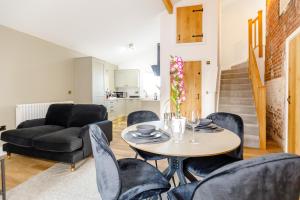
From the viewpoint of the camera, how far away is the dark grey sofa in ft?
8.21

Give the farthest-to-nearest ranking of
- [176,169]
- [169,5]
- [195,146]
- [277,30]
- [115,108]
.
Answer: [115,108], [169,5], [277,30], [176,169], [195,146]

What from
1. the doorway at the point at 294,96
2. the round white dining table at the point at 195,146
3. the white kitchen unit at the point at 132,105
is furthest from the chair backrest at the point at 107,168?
the white kitchen unit at the point at 132,105

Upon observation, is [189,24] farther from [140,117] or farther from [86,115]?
[86,115]

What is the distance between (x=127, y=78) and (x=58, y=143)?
4.81 meters

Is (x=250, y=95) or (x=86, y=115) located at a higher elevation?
(x=250, y=95)

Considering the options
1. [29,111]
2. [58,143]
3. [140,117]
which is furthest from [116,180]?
[29,111]

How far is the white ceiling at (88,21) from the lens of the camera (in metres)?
3.22

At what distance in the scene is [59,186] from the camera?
2105 millimetres

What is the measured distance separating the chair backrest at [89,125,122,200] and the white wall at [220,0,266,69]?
6491 millimetres

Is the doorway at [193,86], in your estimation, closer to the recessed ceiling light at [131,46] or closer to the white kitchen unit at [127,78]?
the recessed ceiling light at [131,46]

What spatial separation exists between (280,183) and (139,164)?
1070 millimetres

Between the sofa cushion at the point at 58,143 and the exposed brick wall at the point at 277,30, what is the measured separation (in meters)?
3.71

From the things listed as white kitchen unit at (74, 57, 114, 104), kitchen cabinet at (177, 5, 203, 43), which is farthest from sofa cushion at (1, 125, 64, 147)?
kitchen cabinet at (177, 5, 203, 43)

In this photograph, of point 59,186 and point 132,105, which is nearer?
point 59,186
